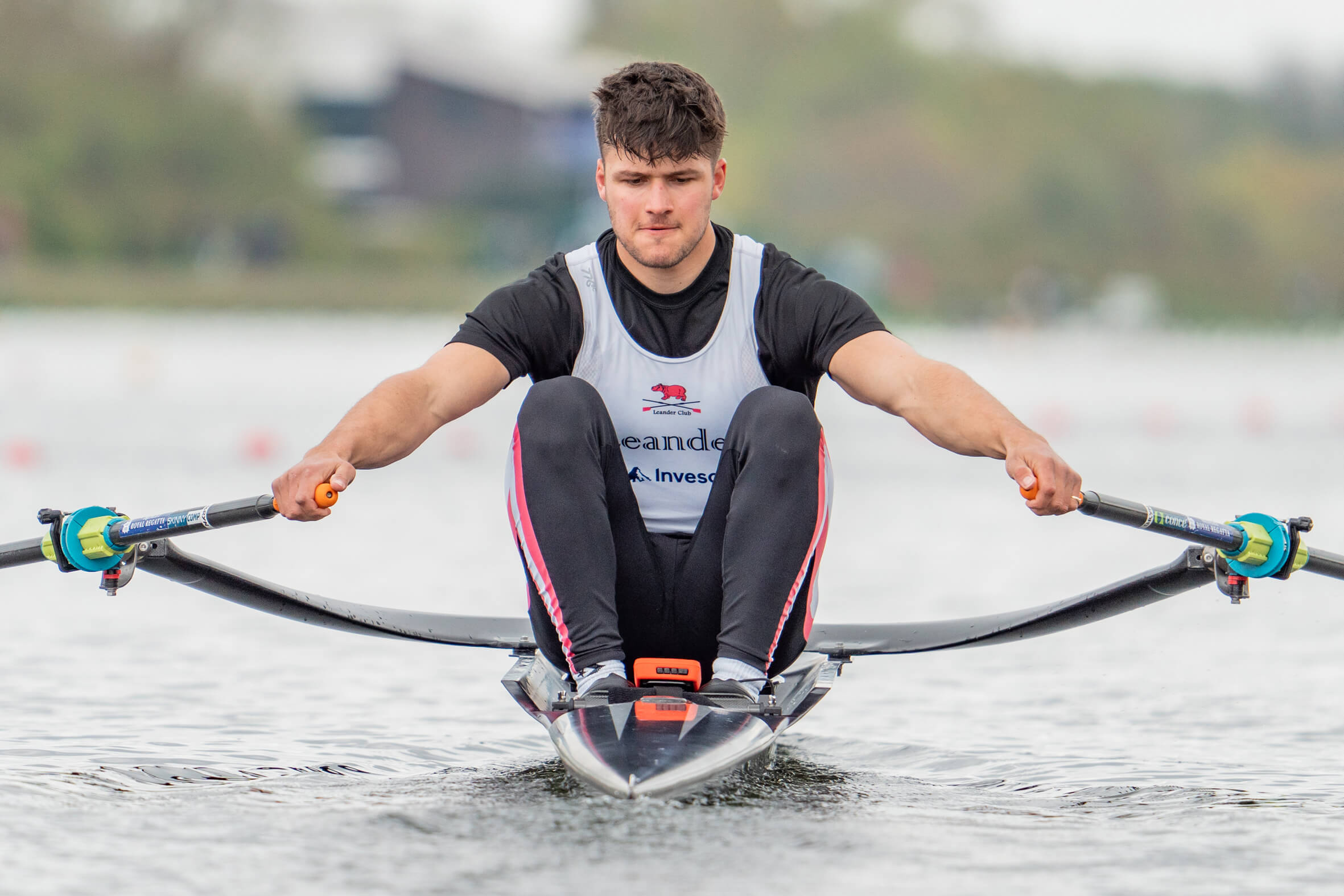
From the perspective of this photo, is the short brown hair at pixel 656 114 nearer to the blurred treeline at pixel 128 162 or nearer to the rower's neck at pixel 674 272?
the rower's neck at pixel 674 272

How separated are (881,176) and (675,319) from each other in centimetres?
4945

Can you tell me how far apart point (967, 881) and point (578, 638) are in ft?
3.74

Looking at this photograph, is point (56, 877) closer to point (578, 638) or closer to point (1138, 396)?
point (578, 638)

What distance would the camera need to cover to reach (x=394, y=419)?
11.9ft

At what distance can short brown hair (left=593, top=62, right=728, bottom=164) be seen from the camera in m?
3.76

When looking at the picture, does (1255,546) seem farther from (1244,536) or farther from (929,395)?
(929,395)

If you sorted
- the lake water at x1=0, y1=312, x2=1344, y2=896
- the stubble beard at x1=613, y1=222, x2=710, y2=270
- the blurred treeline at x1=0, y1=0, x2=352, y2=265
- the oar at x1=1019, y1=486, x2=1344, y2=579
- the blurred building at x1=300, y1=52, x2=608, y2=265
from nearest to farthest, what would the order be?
the lake water at x1=0, y1=312, x2=1344, y2=896, the oar at x1=1019, y1=486, x2=1344, y2=579, the stubble beard at x1=613, y1=222, x2=710, y2=270, the blurred treeline at x1=0, y1=0, x2=352, y2=265, the blurred building at x1=300, y1=52, x2=608, y2=265

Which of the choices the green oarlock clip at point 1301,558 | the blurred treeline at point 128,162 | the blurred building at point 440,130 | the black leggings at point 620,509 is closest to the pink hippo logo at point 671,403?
the black leggings at point 620,509

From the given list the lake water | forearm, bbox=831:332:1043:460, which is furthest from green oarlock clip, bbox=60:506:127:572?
forearm, bbox=831:332:1043:460

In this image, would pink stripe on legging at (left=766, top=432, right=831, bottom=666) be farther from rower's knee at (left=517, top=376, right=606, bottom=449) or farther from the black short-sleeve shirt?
rower's knee at (left=517, top=376, right=606, bottom=449)

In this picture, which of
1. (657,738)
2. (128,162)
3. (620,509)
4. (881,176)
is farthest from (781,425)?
(881,176)

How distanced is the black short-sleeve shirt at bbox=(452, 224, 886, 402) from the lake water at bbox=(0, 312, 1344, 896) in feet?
3.05

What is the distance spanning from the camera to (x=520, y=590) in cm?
676

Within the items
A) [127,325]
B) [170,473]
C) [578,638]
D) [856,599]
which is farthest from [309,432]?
[127,325]
